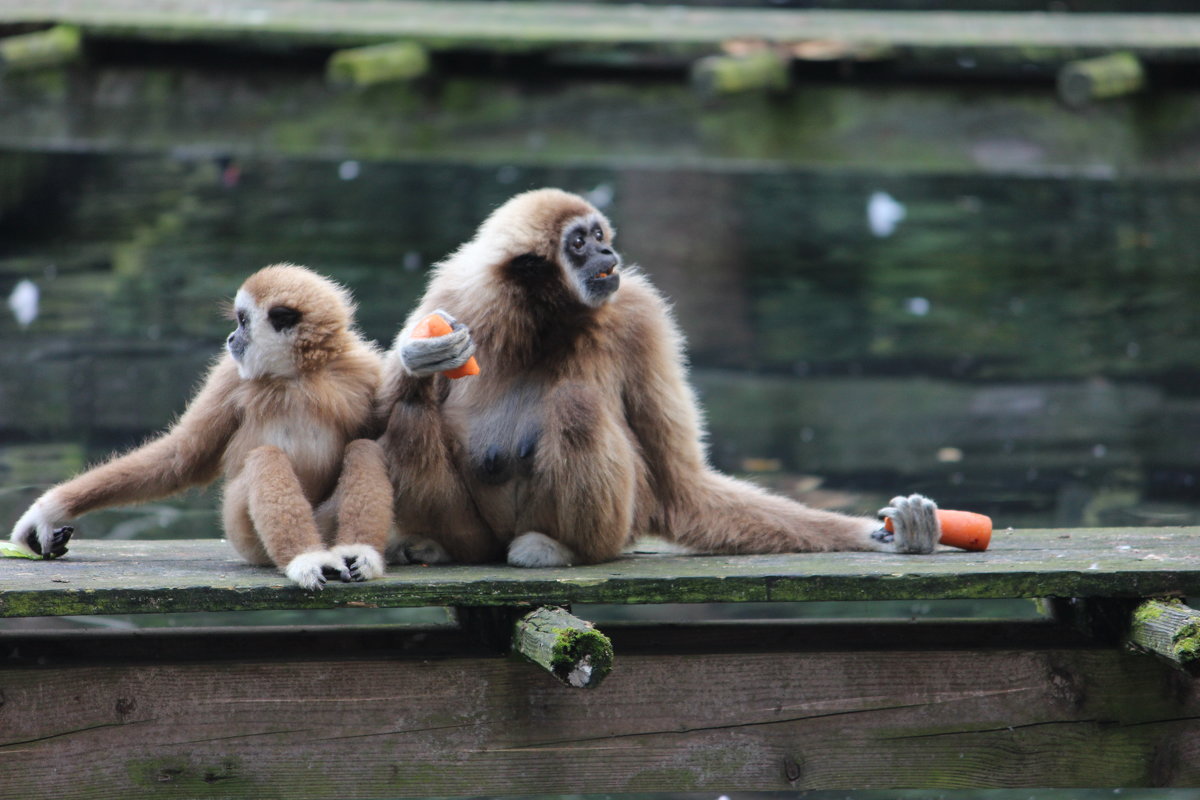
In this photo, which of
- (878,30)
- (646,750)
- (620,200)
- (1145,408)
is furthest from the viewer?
(620,200)

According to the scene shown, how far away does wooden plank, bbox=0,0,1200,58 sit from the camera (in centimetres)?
878

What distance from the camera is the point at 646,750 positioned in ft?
15.8

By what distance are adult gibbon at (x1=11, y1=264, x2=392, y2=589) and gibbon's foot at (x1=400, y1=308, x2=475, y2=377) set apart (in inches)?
12.9

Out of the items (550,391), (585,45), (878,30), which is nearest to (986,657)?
(550,391)

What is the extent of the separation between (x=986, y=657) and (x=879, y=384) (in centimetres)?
770

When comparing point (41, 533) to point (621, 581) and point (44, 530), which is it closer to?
point (44, 530)

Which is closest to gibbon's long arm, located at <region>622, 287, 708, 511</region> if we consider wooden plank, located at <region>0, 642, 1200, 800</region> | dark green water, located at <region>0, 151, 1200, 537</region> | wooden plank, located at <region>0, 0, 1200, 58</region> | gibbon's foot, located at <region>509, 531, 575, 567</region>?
gibbon's foot, located at <region>509, 531, 575, 567</region>

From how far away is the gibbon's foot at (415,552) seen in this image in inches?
198

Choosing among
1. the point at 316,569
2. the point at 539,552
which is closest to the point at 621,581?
the point at 539,552

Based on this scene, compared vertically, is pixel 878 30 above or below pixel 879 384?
above

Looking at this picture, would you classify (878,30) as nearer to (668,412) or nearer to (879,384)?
(879,384)

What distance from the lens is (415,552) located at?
199 inches

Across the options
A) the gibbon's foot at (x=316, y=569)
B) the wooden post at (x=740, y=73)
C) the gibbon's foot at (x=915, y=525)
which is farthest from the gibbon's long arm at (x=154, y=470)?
the wooden post at (x=740, y=73)

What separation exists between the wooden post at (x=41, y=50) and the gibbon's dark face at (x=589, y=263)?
192 inches
